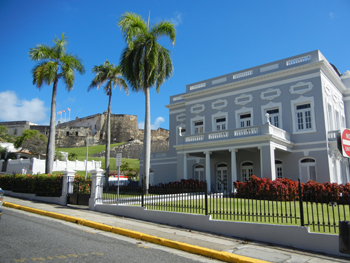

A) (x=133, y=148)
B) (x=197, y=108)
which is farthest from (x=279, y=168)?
(x=133, y=148)

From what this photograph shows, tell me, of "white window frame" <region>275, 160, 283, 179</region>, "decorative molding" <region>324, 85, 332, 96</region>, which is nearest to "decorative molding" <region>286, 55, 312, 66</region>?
"decorative molding" <region>324, 85, 332, 96</region>

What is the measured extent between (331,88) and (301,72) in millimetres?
3194

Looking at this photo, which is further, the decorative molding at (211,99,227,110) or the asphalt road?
the decorative molding at (211,99,227,110)

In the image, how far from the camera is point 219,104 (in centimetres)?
2614

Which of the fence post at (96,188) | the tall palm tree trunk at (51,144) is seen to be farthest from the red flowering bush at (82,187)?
the tall palm tree trunk at (51,144)

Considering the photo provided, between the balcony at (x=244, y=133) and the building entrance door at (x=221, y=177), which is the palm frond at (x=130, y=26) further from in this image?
the building entrance door at (x=221, y=177)

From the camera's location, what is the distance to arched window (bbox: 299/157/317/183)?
813 inches

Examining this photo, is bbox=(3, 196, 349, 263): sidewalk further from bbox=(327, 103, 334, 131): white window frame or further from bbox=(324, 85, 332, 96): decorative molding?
bbox=(324, 85, 332, 96): decorative molding

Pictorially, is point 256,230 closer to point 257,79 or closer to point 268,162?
point 268,162

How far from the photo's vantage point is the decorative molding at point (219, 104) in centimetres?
2581

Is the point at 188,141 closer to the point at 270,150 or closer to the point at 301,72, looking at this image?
the point at 270,150

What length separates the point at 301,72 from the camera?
21.9 metres

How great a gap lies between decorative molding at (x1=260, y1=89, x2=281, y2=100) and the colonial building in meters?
0.07

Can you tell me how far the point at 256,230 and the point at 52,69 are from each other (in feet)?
60.0
